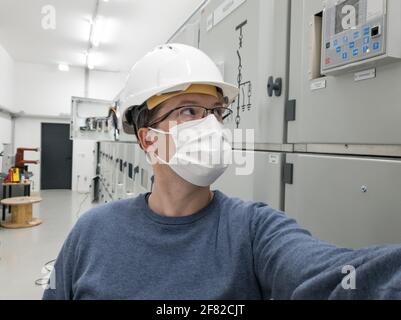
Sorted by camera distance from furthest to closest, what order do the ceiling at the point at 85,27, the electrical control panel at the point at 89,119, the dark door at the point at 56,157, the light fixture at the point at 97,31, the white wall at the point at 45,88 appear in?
1. the dark door at the point at 56,157
2. the white wall at the point at 45,88
3. the light fixture at the point at 97,31
4. the ceiling at the point at 85,27
5. the electrical control panel at the point at 89,119

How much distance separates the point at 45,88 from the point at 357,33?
10.1 meters

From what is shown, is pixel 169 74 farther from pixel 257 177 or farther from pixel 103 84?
pixel 103 84

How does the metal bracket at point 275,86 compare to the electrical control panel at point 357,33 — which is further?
the metal bracket at point 275,86

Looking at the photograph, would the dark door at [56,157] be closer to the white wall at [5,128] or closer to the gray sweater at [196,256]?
the white wall at [5,128]

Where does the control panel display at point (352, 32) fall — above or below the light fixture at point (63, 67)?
below

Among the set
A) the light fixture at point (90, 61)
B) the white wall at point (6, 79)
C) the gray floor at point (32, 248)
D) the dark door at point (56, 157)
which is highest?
the light fixture at point (90, 61)

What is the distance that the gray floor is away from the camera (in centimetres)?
338

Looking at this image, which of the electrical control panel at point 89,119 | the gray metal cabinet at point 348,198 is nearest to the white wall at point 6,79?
the electrical control panel at point 89,119

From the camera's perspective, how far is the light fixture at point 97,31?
5.62 metres

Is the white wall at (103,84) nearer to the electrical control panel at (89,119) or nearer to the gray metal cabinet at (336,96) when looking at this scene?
the electrical control panel at (89,119)

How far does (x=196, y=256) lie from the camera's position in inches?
32.2

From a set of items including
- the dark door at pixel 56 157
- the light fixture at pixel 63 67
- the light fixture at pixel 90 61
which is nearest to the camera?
the light fixture at pixel 90 61

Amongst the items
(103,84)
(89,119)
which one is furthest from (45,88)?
(89,119)

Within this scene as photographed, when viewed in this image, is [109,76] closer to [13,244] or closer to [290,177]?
[13,244]
